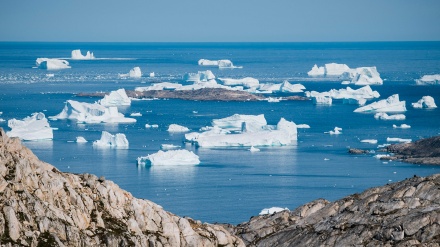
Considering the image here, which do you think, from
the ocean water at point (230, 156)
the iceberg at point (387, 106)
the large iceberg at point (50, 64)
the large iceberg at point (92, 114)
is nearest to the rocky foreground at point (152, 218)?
the ocean water at point (230, 156)

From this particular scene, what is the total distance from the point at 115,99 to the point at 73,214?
79.9m

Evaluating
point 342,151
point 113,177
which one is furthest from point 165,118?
point 113,177

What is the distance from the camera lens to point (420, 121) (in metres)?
86.6

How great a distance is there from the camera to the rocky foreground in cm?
1775

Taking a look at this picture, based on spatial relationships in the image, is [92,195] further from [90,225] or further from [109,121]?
[109,121]

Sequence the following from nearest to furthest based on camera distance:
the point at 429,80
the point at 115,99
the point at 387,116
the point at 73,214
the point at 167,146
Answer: the point at 73,214 < the point at 167,146 < the point at 387,116 < the point at 115,99 < the point at 429,80

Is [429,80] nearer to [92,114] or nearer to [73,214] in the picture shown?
[92,114]

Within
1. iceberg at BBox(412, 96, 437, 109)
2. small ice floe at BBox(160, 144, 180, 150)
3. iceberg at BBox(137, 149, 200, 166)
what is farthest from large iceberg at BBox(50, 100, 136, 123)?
iceberg at BBox(412, 96, 437, 109)

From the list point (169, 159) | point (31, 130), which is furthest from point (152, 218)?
point (31, 130)

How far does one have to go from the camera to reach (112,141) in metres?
69.3

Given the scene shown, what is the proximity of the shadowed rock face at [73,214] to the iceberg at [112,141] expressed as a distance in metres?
48.6

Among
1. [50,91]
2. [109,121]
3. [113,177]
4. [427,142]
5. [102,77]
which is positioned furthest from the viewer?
[102,77]

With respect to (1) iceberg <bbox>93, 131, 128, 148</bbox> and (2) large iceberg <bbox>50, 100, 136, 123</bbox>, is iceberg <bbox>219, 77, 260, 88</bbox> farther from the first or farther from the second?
(1) iceberg <bbox>93, 131, 128, 148</bbox>

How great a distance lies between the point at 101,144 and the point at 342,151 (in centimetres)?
1789
